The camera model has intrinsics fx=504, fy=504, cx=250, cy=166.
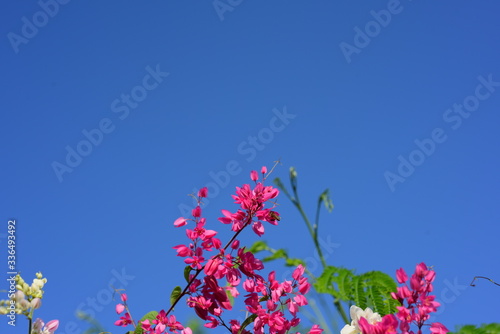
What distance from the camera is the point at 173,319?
5.60 ft

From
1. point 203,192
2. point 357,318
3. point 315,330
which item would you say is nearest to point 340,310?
point 315,330

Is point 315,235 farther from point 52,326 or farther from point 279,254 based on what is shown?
point 52,326

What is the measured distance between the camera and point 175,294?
1.72 meters

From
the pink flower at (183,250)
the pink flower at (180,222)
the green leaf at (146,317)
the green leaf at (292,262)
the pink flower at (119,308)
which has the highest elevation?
the green leaf at (292,262)

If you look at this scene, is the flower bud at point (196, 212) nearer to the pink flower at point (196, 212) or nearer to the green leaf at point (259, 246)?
the pink flower at point (196, 212)

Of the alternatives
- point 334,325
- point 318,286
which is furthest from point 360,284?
point 334,325

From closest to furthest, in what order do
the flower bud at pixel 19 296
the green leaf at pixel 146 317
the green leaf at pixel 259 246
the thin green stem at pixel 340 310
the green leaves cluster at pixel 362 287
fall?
1. the flower bud at pixel 19 296
2. the green leaf at pixel 146 317
3. the green leaves cluster at pixel 362 287
4. the thin green stem at pixel 340 310
5. the green leaf at pixel 259 246

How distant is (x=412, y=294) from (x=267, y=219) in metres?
0.53

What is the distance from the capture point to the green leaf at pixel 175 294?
67.5 inches

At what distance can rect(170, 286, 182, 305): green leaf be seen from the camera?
67.5 inches

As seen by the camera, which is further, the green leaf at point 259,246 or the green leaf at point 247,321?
the green leaf at point 259,246

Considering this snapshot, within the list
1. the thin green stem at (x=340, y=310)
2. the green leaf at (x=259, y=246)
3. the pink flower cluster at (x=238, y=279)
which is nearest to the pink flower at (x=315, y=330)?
the pink flower cluster at (x=238, y=279)

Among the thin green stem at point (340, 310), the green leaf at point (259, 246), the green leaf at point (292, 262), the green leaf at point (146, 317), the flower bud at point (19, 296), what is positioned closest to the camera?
the flower bud at point (19, 296)

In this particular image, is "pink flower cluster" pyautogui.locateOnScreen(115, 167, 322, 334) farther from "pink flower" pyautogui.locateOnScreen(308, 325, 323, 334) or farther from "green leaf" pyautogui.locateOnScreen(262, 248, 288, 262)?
"green leaf" pyautogui.locateOnScreen(262, 248, 288, 262)
